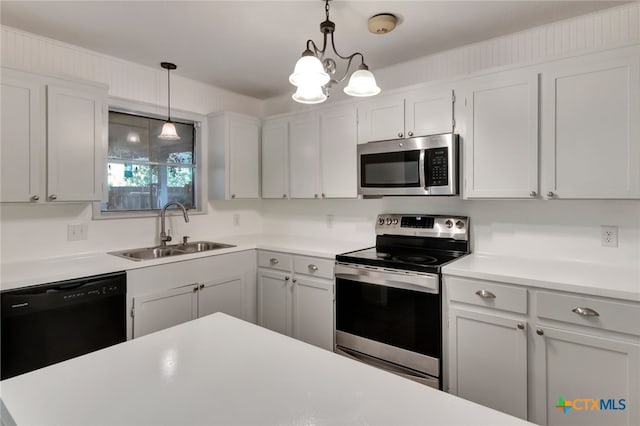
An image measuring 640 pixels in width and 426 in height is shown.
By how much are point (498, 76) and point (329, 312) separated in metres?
1.93

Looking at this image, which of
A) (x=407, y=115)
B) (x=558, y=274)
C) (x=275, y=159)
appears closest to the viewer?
(x=558, y=274)

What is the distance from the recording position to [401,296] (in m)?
2.26

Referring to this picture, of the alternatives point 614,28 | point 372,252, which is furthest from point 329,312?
point 614,28

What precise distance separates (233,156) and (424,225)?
5.94ft

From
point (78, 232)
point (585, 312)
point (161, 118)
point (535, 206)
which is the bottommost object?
point (585, 312)

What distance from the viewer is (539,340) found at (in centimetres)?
181

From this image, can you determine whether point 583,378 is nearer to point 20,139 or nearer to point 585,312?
point 585,312

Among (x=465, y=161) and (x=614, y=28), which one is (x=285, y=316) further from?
(x=614, y=28)

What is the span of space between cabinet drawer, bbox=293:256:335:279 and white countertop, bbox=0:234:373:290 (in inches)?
1.9

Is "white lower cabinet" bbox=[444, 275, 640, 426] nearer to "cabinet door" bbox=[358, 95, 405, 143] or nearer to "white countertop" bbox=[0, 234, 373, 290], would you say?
"white countertop" bbox=[0, 234, 373, 290]

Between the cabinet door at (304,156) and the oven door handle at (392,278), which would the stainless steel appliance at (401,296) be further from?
the cabinet door at (304,156)

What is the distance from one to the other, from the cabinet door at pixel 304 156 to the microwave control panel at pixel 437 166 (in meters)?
1.01

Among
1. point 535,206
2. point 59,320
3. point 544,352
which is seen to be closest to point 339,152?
point 535,206

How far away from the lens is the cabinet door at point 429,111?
2393 mm
